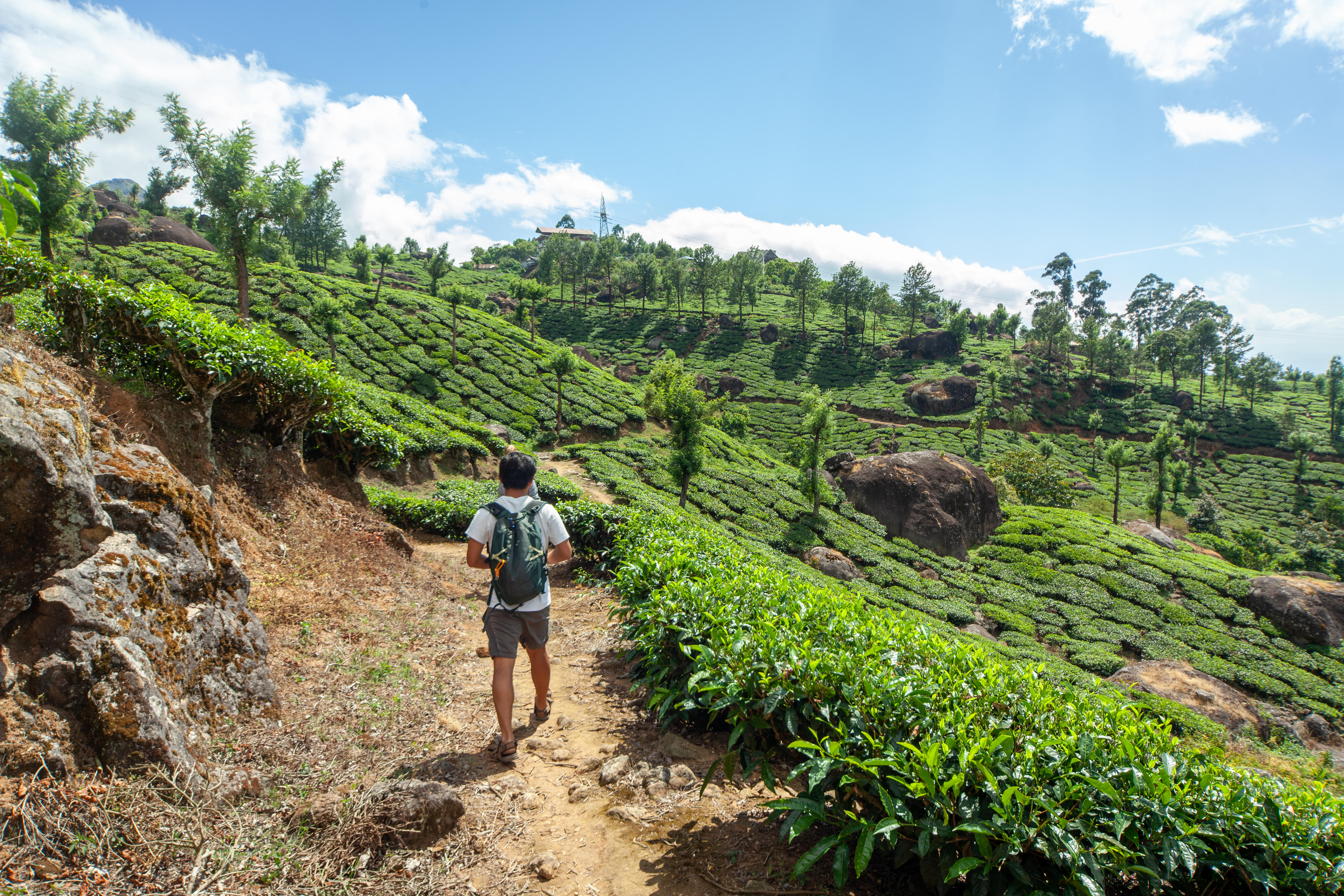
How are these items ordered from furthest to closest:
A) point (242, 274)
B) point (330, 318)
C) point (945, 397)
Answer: point (945, 397) → point (330, 318) → point (242, 274)

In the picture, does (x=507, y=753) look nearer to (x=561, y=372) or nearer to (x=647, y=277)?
(x=561, y=372)

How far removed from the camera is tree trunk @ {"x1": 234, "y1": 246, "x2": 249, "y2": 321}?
2600cm

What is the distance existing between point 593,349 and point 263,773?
70.7 m

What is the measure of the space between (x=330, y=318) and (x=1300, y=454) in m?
81.3

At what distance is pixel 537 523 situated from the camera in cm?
433

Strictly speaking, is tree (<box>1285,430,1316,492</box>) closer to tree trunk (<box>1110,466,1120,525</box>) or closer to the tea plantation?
tree trunk (<box>1110,466,1120,525</box>)

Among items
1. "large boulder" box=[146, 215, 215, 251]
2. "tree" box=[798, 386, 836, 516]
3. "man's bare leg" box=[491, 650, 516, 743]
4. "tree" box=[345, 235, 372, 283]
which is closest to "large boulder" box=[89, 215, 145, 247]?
"large boulder" box=[146, 215, 215, 251]

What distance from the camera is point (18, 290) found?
598cm

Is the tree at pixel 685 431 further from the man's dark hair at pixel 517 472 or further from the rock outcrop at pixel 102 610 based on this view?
the rock outcrop at pixel 102 610

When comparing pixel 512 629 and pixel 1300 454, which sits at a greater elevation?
pixel 1300 454

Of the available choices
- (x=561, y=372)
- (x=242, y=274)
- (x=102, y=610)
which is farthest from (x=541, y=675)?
(x=242, y=274)

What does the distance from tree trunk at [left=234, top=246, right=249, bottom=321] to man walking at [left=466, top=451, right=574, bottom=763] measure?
2873 centimetres

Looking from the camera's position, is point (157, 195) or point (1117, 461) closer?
point (1117, 461)

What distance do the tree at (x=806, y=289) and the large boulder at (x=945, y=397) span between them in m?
19.5
